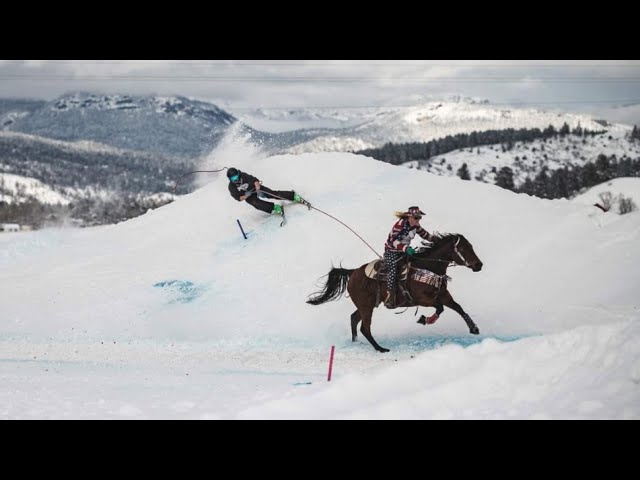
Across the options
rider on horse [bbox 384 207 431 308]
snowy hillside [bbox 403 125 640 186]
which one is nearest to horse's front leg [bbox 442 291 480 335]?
rider on horse [bbox 384 207 431 308]

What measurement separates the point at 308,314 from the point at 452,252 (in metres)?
3.07

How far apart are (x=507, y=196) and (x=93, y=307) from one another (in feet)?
32.4

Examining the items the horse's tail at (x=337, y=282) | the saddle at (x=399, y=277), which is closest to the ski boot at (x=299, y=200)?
the horse's tail at (x=337, y=282)

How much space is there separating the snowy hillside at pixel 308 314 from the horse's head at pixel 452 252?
4.57 feet

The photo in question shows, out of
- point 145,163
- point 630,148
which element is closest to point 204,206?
point 630,148

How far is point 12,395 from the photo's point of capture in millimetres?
8828

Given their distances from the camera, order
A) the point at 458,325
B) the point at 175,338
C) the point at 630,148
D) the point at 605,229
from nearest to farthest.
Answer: the point at 458,325, the point at 175,338, the point at 605,229, the point at 630,148

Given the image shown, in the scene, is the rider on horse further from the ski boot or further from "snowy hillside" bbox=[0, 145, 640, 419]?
the ski boot

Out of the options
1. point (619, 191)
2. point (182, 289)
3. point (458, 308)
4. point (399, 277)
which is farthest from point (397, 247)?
point (619, 191)

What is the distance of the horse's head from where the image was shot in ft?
33.1

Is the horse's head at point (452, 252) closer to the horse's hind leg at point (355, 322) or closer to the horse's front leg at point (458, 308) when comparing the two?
the horse's front leg at point (458, 308)

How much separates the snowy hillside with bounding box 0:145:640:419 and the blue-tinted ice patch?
0.04 m

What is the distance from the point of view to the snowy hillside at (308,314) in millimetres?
7621

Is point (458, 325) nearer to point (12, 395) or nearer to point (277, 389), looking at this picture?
point (277, 389)
